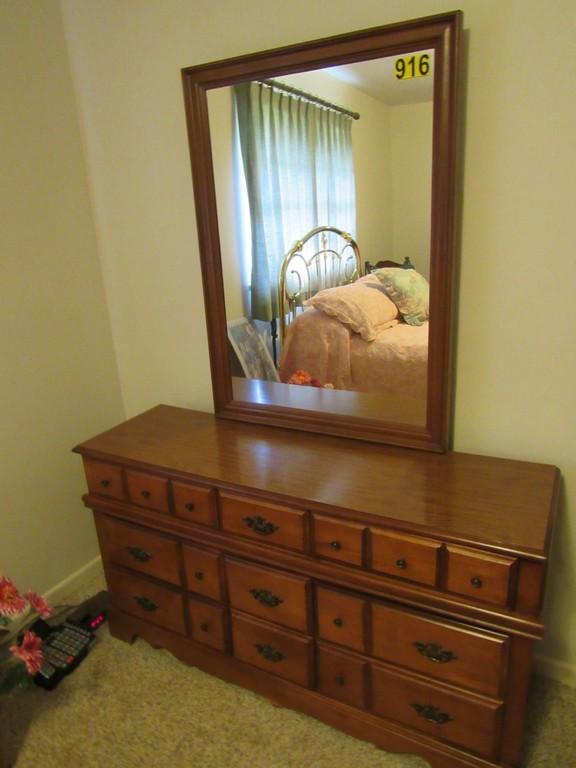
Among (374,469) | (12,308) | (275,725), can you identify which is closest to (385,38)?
(374,469)

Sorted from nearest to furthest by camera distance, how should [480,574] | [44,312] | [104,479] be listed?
[480,574]
[104,479]
[44,312]

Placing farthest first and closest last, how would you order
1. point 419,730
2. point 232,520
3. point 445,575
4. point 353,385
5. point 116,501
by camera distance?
1. point 116,501
2. point 353,385
3. point 232,520
4. point 419,730
5. point 445,575

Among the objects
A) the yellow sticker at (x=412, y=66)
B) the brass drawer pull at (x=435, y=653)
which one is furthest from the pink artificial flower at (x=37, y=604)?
the yellow sticker at (x=412, y=66)

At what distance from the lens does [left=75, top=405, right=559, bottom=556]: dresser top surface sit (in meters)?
1.18

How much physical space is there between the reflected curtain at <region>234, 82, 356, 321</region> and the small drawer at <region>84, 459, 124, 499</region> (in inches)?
29.4

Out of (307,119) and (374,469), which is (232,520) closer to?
(374,469)

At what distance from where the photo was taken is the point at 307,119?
146 cm

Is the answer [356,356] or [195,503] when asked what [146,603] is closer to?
[195,503]

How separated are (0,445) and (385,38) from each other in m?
1.70

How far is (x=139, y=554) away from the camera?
1710mm

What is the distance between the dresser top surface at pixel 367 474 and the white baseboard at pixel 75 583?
746 mm

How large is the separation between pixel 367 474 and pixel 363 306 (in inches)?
18.9

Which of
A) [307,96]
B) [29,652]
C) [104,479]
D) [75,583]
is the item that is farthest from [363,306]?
[75,583]

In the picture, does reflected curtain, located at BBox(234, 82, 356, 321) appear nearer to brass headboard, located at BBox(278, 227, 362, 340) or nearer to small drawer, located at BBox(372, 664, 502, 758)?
brass headboard, located at BBox(278, 227, 362, 340)
